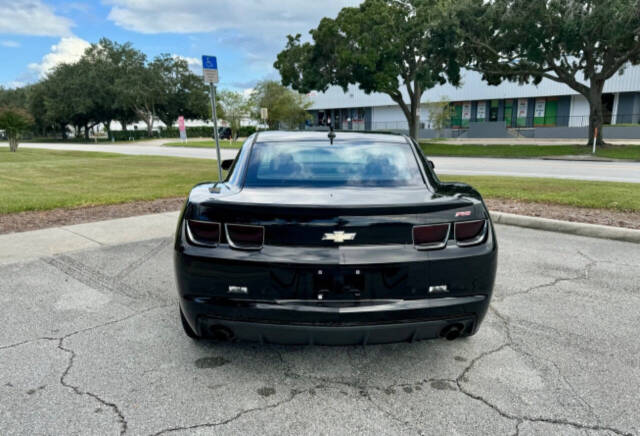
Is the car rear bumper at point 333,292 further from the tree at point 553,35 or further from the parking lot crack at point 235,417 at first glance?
the tree at point 553,35

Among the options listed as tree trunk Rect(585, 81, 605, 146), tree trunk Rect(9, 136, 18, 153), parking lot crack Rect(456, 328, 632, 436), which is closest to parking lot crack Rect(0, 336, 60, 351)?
parking lot crack Rect(456, 328, 632, 436)

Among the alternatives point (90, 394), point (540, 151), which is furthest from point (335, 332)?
point (540, 151)

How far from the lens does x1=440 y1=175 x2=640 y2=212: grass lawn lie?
320 inches

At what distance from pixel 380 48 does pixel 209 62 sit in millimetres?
20561

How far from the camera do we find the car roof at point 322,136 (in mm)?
3801

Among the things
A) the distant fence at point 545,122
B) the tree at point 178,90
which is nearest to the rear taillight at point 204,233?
the distant fence at point 545,122

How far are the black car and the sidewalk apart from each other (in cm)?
381

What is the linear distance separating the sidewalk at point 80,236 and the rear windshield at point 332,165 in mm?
3497

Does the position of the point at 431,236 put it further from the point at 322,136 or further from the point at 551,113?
the point at 551,113

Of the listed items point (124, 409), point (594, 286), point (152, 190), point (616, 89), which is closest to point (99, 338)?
point (124, 409)

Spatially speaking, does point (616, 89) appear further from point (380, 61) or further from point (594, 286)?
point (594, 286)

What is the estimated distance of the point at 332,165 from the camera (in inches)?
136

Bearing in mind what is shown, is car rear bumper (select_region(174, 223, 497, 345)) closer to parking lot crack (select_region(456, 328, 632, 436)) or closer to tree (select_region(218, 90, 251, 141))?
parking lot crack (select_region(456, 328, 632, 436))

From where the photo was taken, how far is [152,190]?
10.9 metres
